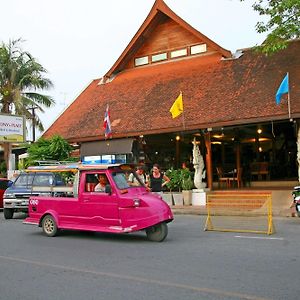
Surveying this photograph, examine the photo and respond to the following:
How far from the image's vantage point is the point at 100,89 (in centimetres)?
2570

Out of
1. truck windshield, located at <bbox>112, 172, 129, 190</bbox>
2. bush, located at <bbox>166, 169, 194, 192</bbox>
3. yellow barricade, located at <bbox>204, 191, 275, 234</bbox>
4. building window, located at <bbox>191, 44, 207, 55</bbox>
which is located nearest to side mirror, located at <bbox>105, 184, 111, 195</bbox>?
truck windshield, located at <bbox>112, 172, 129, 190</bbox>

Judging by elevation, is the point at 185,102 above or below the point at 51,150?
above

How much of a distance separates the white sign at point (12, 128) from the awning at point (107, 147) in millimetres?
8513

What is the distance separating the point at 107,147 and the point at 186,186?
4510 millimetres

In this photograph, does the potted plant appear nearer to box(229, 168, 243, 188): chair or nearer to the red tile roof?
the red tile roof

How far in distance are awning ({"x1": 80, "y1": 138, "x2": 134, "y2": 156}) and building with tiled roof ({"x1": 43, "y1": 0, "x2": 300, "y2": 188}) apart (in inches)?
1.8

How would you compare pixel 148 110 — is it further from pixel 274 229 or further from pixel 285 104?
pixel 274 229

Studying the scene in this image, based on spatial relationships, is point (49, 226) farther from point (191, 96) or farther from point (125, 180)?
point (191, 96)

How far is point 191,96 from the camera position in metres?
20.2

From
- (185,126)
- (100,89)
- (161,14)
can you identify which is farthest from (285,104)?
(100,89)

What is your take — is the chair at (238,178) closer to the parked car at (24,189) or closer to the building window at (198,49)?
the building window at (198,49)

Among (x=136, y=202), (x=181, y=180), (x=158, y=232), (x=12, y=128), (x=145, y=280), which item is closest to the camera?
(x=145, y=280)

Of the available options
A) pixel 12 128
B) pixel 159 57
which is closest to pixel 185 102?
pixel 159 57

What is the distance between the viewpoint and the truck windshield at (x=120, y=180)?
10.4m
